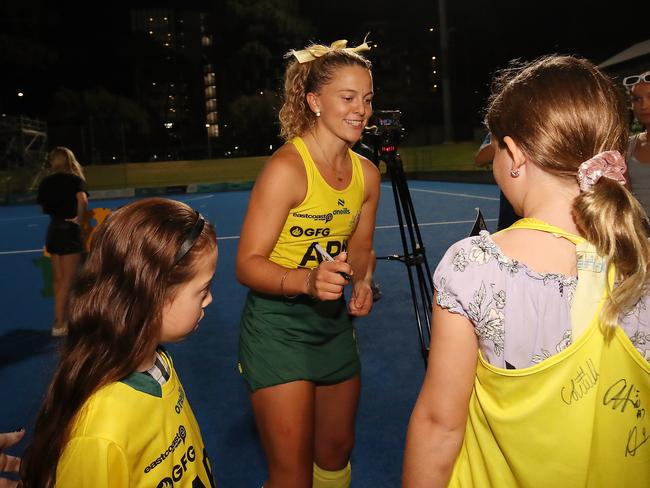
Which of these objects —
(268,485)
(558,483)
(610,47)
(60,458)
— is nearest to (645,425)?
(558,483)

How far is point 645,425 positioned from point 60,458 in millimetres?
1270

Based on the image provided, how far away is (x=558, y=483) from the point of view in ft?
4.16

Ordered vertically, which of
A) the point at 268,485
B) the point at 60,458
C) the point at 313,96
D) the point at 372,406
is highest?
the point at 313,96

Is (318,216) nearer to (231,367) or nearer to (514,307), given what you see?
(514,307)

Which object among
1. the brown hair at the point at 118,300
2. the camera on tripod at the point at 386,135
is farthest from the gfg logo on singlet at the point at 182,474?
the camera on tripod at the point at 386,135

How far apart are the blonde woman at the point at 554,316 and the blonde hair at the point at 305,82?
1338mm

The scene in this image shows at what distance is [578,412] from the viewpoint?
122 centimetres

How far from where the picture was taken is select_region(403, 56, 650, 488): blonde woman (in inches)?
47.8

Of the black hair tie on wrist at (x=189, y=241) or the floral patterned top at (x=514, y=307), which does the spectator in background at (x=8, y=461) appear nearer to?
the black hair tie on wrist at (x=189, y=241)

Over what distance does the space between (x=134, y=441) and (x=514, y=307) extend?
897 mm

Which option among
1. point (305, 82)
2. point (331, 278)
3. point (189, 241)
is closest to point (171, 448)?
point (189, 241)

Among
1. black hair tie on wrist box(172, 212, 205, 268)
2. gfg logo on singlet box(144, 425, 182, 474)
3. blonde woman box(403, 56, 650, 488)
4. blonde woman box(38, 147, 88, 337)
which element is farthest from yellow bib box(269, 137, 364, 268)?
blonde woman box(38, 147, 88, 337)

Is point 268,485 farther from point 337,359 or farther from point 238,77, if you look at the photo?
point 238,77

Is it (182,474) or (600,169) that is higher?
(600,169)
